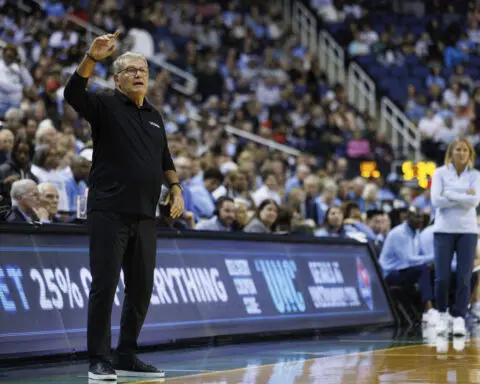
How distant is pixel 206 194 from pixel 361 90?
13.9 m

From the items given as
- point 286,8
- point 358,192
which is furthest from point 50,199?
point 286,8

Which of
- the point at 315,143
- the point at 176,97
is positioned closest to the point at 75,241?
the point at 176,97

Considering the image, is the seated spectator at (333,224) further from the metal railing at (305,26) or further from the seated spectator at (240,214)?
the metal railing at (305,26)

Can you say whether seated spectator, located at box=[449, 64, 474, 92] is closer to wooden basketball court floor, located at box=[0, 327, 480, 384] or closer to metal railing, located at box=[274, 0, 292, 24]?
metal railing, located at box=[274, 0, 292, 24]

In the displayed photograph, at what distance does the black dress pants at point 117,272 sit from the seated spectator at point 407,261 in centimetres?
772

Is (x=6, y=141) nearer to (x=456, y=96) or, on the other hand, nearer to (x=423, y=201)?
(x=423, y=201)

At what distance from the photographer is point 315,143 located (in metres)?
25.4

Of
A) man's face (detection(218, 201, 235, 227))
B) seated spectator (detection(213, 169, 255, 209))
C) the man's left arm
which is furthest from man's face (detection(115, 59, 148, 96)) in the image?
seated spectator (detection(213, 169, 255, 209))

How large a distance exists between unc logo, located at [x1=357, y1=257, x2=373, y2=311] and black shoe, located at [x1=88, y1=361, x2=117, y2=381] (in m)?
7.08

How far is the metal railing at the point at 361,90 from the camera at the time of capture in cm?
2878

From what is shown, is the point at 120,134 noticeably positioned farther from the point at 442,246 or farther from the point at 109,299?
the point at 442,246

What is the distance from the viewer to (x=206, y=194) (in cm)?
1556

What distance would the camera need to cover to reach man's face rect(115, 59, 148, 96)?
325 inches

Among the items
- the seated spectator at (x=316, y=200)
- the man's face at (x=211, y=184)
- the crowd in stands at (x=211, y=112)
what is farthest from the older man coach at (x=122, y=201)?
the seated spectator at (x=316, y=200)
